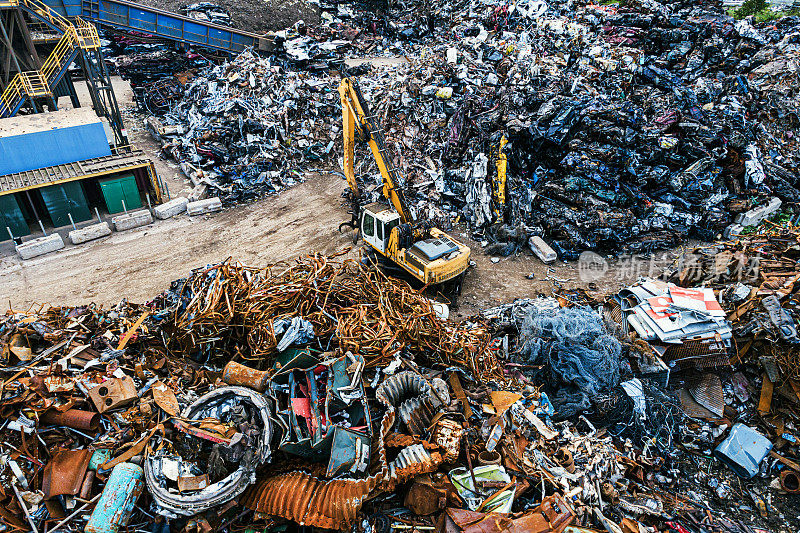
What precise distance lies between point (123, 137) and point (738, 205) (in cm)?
2316

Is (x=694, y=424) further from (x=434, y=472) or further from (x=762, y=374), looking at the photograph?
(x=434, y=472)

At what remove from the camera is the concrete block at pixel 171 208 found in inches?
600

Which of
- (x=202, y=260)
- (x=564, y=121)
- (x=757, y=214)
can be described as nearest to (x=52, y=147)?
(x=202, y=260)

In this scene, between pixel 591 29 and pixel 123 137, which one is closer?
pixel 123 137

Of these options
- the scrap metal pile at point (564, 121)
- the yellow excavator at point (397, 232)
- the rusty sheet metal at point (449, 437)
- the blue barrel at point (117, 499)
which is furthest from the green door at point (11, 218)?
the rusty sheet metal at point (449, 437)

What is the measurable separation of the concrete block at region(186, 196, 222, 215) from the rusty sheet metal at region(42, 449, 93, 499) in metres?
11.0

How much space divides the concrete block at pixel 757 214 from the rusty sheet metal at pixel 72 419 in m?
18.1

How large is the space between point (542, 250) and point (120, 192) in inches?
548

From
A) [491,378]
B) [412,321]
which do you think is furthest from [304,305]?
[491,378]

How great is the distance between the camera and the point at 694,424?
891cm

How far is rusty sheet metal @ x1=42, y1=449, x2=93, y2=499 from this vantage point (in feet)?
18.0

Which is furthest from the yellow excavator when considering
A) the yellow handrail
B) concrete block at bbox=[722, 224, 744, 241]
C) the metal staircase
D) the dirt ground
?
the yellow handrail

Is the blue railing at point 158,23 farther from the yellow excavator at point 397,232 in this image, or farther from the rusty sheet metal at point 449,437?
the rusty sheet metal at point 449,437

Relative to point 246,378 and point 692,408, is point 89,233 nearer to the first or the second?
point 246,378
